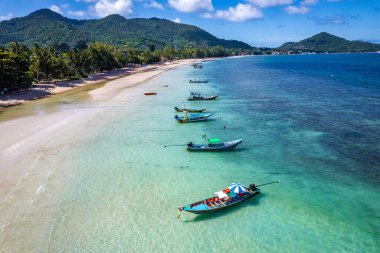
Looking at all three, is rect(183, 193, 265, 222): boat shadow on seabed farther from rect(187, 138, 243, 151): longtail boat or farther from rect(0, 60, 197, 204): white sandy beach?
rect(0, 60, 197, 204): white sandy beach

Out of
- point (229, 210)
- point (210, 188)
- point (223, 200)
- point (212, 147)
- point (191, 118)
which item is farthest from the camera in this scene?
point (191, 118)

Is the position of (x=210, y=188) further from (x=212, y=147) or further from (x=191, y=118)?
(x=191, y=118)

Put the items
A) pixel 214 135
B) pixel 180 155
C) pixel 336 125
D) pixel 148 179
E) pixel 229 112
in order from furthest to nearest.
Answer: pixel 229 112 → pixel 336 125 → pixel 214 135 → pixel 180 155 → pixel 148 179

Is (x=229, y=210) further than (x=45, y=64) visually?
No

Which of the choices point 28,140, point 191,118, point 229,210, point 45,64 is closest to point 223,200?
point 229,210

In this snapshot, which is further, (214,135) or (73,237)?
(214,135)

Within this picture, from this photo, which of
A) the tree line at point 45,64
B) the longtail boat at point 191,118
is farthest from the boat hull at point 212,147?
the tree line at point 45,64

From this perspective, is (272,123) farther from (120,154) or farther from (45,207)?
(45,207)

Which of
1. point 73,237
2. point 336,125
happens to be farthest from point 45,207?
point 336,125
